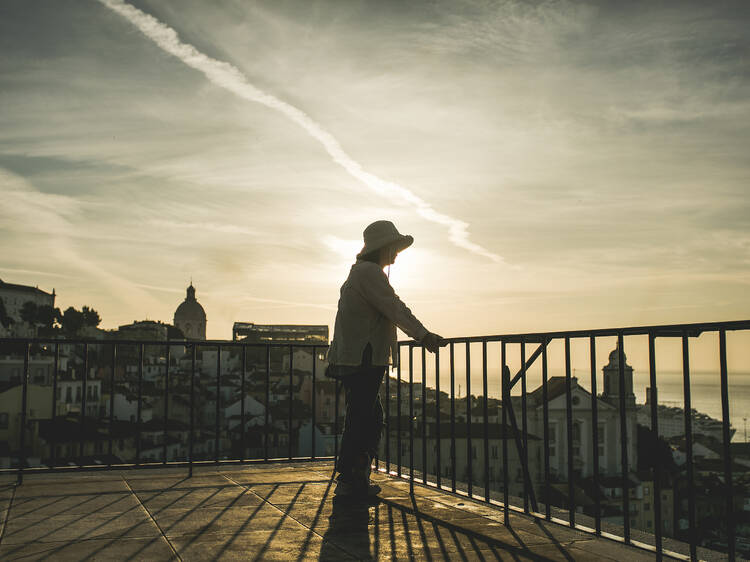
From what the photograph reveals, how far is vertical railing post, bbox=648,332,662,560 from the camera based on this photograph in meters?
2.95

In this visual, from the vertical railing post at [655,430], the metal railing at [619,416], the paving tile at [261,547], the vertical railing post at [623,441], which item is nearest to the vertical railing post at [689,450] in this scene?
the metal railing at [619,416]

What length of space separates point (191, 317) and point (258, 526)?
557 ft

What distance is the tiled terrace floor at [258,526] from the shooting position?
3137 mm

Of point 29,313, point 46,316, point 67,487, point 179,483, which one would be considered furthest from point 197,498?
point 46,316

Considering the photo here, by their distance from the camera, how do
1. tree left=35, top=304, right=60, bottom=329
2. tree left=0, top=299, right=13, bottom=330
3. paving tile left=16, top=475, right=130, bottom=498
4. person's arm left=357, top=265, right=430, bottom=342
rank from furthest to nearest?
tree left=35, top=304, right=60, bottom=329 < tree left=0, top=299, right=13, bottom=330 < paving tile left=16, top=475, right=130, bottom=498 < person's arm left=357, top=265, right=430, bottom=342

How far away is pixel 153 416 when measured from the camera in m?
70.8

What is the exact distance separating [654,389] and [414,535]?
137 centimetres

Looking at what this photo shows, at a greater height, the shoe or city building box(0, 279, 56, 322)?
city building box(0, 279, 56, 322)

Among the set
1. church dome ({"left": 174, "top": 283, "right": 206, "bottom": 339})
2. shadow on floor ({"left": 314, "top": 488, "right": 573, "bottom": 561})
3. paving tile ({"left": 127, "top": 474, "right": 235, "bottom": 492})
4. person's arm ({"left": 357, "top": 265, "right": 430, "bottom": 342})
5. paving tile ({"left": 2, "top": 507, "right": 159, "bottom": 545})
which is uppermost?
church dome ({"left": 174, "top": 283, "right": 206, "bottom": 339})

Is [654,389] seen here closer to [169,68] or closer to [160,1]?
[160,1]

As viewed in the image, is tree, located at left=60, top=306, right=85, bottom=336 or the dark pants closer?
the dark pants

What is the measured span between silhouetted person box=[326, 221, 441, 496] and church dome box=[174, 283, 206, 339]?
543ft

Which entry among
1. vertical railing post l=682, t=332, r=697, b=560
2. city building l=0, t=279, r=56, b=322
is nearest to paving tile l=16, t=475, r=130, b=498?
vertical railing post l=682, t=332, r=697, b=560

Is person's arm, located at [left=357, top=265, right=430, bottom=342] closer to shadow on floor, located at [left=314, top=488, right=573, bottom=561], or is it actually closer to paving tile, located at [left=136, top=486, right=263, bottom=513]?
shadow on floor, located at [left=314, top=488, right=573, bottom=561]
